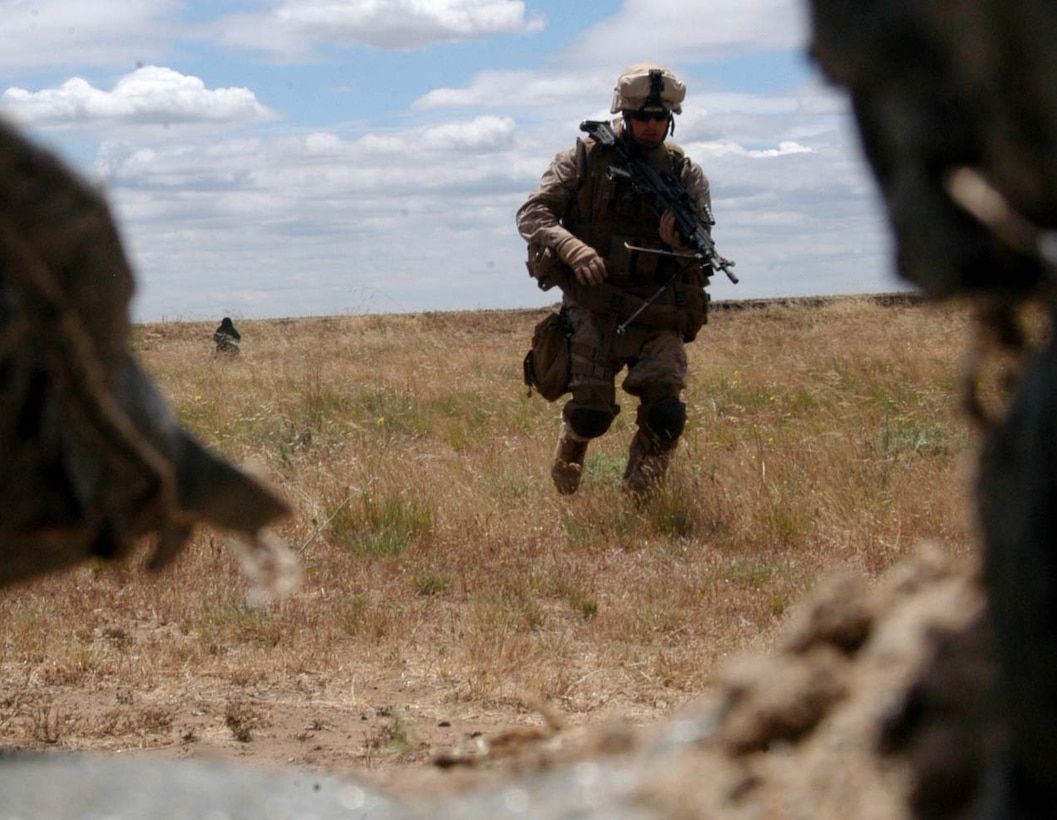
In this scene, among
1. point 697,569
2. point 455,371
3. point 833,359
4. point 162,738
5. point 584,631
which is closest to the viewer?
point 162,738

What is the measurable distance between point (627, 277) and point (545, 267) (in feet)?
1.61

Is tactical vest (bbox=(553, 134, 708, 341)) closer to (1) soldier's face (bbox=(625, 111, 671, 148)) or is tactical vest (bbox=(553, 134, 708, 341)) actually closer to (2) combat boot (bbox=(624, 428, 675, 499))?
(1) soldier's face (bbox=(625, 111, 671, 148))

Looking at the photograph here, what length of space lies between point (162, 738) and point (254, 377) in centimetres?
927

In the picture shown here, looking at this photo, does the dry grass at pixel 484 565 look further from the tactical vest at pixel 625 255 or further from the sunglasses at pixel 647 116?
the sunglasses at pixel 647 116

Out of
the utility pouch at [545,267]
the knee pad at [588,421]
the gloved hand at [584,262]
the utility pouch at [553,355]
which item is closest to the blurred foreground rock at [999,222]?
the gloved hand at [584,262]

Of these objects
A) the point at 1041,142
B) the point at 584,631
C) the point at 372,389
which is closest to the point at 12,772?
the point at 1041,142

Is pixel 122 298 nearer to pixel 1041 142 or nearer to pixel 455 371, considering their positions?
pixel 1041 142

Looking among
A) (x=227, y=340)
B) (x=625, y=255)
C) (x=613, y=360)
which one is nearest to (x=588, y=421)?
(x=613, y=360)

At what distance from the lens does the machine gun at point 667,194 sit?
7.83 metres

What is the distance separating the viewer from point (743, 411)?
1126cm

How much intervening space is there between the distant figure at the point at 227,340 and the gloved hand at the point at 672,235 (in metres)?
11.0

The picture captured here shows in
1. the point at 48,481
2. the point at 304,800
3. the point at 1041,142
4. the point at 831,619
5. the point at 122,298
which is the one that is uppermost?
the point at 1041,142

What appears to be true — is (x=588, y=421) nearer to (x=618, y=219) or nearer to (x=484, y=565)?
(x=618, y=219)

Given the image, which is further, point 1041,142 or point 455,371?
point 455,371
